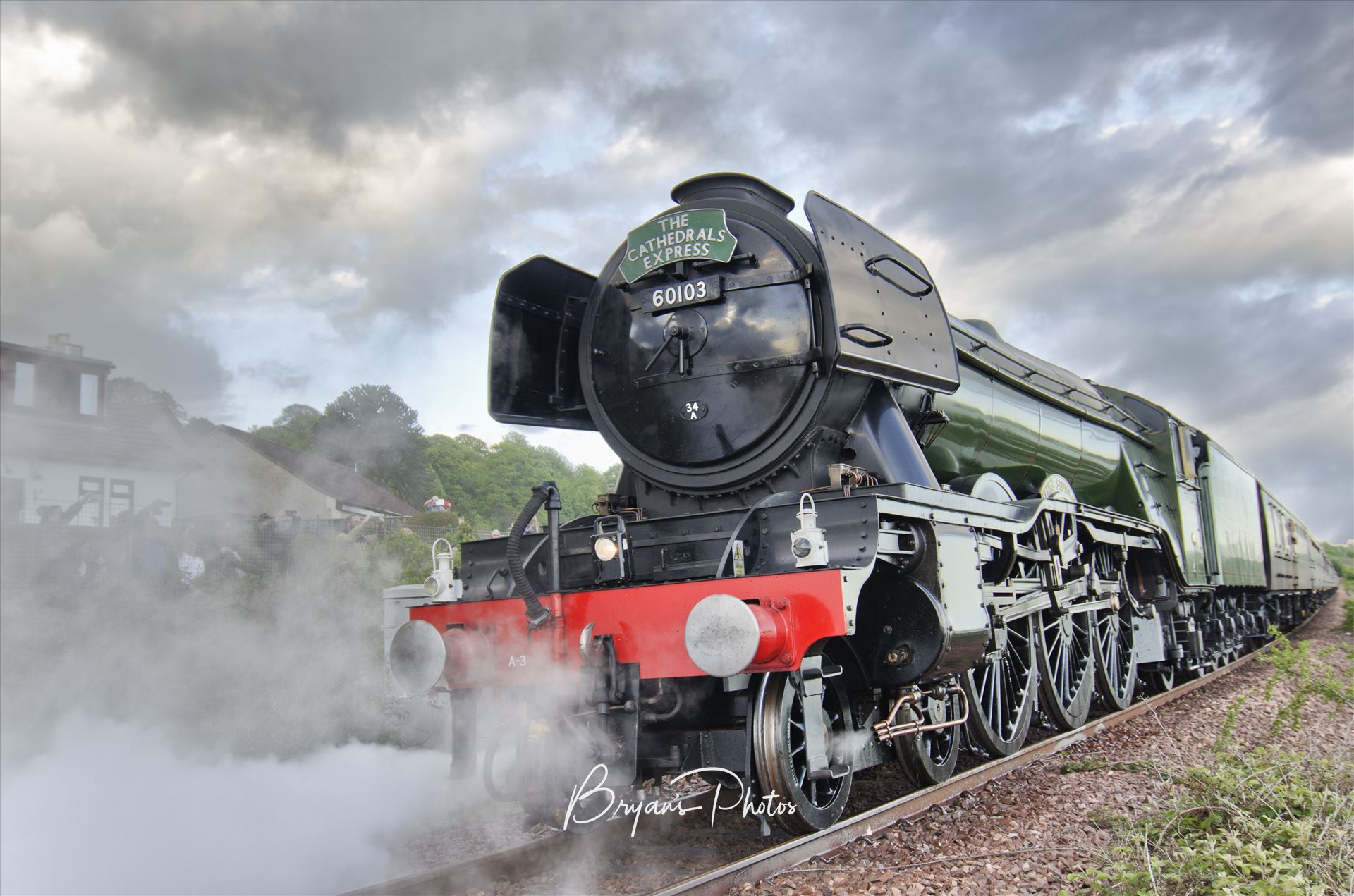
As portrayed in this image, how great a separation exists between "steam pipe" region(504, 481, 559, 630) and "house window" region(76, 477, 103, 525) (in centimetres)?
366

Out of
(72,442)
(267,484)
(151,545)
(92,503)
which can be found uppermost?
(267,484)

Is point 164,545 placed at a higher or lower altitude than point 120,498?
lower

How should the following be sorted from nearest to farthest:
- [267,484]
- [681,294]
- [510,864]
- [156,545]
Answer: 1. [510,864]
2. [681,294]
3. [156,545]
4. [267,484]

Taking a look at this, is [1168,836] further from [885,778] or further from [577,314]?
[577,314]

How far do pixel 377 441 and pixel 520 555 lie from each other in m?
3.91

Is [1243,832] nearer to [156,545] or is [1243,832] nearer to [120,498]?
[156,545]

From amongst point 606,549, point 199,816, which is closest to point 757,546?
point 606,549

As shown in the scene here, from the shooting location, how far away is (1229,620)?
35.1 feet

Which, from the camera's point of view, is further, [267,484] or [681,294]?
[267,484]

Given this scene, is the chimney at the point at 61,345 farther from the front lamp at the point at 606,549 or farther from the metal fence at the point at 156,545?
the front lamp at the point at 606,549

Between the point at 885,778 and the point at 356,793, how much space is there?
8.85 ft

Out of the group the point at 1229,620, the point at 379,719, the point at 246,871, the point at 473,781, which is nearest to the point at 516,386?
the point at 473,781

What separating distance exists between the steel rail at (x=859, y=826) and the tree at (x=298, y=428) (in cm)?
650

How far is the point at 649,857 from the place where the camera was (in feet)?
12.1
